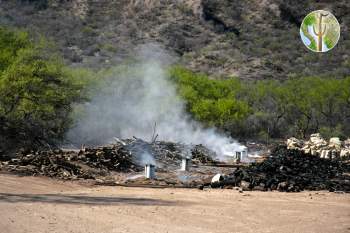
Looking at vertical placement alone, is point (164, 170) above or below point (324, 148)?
below

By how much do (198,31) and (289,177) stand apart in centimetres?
6961

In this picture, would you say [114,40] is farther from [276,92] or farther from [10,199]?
Answer: [10,199]

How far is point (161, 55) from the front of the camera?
8325 cm

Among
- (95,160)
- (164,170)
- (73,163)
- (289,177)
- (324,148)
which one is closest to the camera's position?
(289,177)

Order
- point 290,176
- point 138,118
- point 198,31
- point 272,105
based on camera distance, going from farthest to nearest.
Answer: point 198,31 → point 272,105 → point 138,118 → point 290,176

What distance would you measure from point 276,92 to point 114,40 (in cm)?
3157

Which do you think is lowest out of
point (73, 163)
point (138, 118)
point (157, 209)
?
point (157, 209)

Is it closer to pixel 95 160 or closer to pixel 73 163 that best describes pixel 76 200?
pixel 73 163

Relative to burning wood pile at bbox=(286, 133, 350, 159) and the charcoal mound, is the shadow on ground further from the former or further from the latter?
burning wood pile at bbox=(286, 133, 350, 159)

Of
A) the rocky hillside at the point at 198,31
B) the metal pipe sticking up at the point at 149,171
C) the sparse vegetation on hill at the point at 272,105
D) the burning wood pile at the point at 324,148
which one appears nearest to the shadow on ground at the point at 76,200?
the metal pipe sticking up at the point at 149,171

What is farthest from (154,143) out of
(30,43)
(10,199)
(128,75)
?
(128,75)

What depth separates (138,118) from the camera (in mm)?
43312

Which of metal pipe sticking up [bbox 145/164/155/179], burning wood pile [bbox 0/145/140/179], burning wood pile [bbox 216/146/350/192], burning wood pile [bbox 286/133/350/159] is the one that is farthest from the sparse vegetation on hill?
metal pipe sticking up [bbox 145/164/155/179]

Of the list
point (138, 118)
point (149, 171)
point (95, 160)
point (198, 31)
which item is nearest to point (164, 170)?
point (95, 160)
